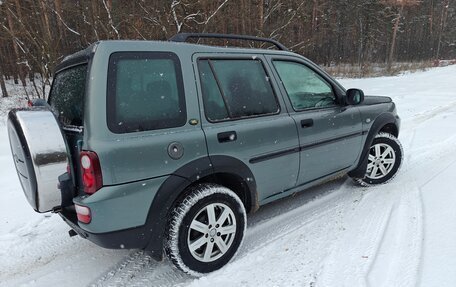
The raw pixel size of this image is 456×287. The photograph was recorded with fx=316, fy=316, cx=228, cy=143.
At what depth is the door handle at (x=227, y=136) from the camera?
101 inches

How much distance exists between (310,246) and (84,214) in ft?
6.26

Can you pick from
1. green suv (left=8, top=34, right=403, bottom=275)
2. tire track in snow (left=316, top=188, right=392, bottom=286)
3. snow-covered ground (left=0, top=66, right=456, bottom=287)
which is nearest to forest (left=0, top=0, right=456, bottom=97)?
snow-covered ground (left=0, top=66, right=456, bottom=287)

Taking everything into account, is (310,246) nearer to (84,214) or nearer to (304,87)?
(304,87)

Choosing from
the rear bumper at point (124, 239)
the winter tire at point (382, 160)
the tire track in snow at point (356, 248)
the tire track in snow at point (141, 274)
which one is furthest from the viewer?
the winter tire at point (382, 160)

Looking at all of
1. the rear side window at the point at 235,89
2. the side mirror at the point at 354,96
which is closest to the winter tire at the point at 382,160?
the side mirror at the point at 354,96

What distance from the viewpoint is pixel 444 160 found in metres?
4.79

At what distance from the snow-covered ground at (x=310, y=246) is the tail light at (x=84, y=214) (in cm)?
73

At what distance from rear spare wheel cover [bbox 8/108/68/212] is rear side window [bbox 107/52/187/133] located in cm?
45

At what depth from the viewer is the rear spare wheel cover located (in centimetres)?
214

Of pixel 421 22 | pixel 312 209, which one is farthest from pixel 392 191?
pixel 421 22

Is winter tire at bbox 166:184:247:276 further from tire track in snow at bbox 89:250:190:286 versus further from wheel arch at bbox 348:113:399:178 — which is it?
wheel arch at bbox 348:113:399:178

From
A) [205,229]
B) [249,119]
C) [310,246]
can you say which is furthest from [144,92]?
[310,246]

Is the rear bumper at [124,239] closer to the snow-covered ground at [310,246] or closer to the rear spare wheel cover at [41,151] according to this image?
the rear spare wheel cover at [41,151]

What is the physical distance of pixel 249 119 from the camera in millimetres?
2801
